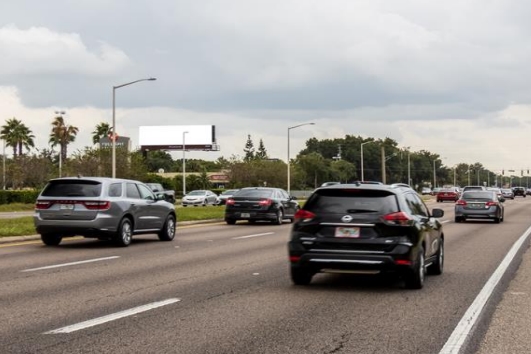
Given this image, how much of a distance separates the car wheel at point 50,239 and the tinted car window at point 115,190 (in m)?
1.86

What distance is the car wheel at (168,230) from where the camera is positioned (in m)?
20.8

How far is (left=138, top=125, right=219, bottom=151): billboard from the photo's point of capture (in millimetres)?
116812

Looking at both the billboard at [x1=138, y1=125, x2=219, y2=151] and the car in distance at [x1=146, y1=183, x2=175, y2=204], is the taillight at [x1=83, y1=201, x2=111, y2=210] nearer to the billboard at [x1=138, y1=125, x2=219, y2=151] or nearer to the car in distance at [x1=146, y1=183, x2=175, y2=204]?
the car in distance at [x1=146, y1=183, x2=175, y2=204]

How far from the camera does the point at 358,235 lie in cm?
1059

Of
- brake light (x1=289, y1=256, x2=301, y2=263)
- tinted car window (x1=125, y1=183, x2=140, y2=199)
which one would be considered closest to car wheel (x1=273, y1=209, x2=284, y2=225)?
tinted car window (x1=125, y1=183, x2=140, y2=199)

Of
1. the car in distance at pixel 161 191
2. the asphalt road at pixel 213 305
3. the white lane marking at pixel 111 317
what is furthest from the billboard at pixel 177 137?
the white lane marking at pixel 111 317

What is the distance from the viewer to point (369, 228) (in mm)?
10586

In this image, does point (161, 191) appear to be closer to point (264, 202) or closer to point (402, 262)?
point (264, 202)

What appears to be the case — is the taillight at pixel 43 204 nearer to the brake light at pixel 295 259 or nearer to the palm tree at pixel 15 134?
the brake light at pixel 295 259

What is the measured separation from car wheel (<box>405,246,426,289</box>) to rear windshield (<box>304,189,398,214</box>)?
83cm

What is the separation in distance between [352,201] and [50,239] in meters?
10.5

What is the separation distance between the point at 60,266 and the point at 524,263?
29.1ft

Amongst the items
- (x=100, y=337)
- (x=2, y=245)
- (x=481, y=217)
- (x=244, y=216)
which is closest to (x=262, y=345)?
(x=100, y=337)

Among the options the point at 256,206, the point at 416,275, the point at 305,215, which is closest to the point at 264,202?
the point at 256,206
